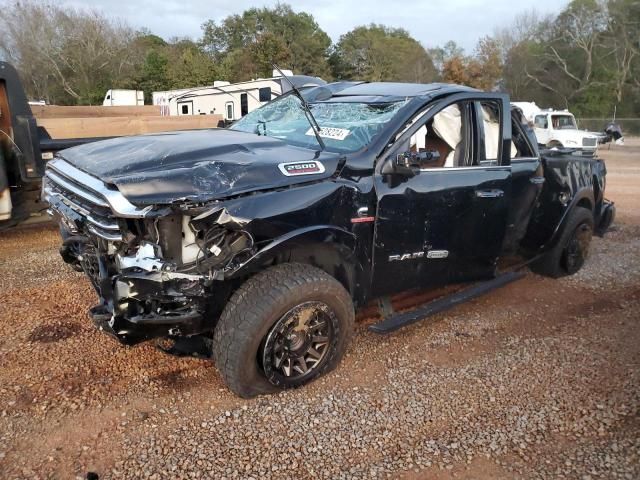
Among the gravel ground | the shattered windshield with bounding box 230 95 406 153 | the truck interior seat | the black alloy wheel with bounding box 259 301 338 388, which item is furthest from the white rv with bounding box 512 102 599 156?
the black alloy wheel with bounding box 259 301 338 388

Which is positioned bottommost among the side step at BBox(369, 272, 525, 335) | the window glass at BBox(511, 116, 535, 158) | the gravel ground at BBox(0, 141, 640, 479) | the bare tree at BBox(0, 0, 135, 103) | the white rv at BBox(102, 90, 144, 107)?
the gravel ground at BBox(0, 141, 640, 479)

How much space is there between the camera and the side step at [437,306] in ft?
12.4

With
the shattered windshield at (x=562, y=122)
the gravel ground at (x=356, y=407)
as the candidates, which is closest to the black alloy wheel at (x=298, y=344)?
the gravel ground at (x=356, y=407)

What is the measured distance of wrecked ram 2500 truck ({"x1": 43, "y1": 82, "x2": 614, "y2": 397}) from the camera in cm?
291

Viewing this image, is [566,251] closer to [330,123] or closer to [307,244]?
[330,123]

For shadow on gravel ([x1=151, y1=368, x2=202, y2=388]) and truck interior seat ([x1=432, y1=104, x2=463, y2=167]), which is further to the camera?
truck interior seat ([x1=432, y1=104, x2=463, y2=167])

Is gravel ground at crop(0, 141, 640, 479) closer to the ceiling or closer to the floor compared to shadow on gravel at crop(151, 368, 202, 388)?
closer to the floor

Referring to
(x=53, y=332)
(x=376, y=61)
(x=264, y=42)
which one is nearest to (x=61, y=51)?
(x=264, y=42)

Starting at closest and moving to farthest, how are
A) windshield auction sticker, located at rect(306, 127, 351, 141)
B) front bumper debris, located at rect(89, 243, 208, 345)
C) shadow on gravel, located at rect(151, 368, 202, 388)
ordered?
front bumper debris, located at rect(89, 243, 208, 345) < shadow on gravel, located at rect(151, 368, 202, 388) < windshield auction sticker, located at rect(306, 127, 351, 141)

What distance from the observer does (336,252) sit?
3.45 meters

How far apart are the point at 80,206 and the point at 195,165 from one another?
2.58 feet

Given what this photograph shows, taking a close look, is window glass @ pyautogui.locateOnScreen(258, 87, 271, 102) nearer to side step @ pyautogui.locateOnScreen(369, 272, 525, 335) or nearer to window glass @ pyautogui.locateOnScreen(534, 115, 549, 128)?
side step @ pyautogui.locateOnScreen(369, 272, 525, 335)

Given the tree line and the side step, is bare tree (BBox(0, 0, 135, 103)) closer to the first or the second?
the tree line

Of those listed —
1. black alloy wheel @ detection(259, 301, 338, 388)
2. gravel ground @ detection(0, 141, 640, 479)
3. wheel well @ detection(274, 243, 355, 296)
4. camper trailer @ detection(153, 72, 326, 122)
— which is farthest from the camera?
camper trailer @ detection(153, 72, 326, 122)
